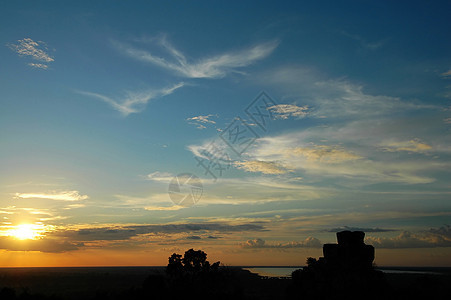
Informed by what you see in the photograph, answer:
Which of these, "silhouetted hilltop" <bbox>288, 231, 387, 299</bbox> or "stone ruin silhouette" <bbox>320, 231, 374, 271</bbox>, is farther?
"stone ruin silhouette" <bbox>320, 231, 374, 271</bbox>

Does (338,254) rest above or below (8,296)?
above

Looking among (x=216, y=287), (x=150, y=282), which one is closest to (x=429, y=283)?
(x=216, y=287)

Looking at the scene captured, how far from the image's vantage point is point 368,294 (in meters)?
54.0

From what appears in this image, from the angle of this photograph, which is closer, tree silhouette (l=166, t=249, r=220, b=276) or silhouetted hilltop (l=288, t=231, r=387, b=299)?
silhouetted hilltop (l=288, t=231, r=387, b=299)

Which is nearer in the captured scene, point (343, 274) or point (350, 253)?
point (343, 274)

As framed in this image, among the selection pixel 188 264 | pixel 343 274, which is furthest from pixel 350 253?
pixel 188 264

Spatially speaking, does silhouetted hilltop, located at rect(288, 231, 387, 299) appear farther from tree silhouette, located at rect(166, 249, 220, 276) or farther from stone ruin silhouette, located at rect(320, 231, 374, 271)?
tree silhouette, located at rect(166, 249, 220, 276)

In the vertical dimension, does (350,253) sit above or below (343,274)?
above

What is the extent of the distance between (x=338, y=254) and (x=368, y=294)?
7.71 m

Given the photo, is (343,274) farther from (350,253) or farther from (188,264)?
(188,264)

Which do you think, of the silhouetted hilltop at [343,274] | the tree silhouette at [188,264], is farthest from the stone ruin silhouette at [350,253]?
the tree silhouette at [188,264]

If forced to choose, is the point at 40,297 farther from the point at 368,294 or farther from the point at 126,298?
the point at 368,294

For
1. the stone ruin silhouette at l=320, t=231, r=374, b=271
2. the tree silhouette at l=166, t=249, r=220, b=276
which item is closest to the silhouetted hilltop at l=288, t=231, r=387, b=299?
the stone ruin silhouette at l=320, t=231, r=374, b=271

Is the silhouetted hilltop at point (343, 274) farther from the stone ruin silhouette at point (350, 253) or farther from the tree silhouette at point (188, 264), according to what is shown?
the tree silhouette at point (188, 264)
